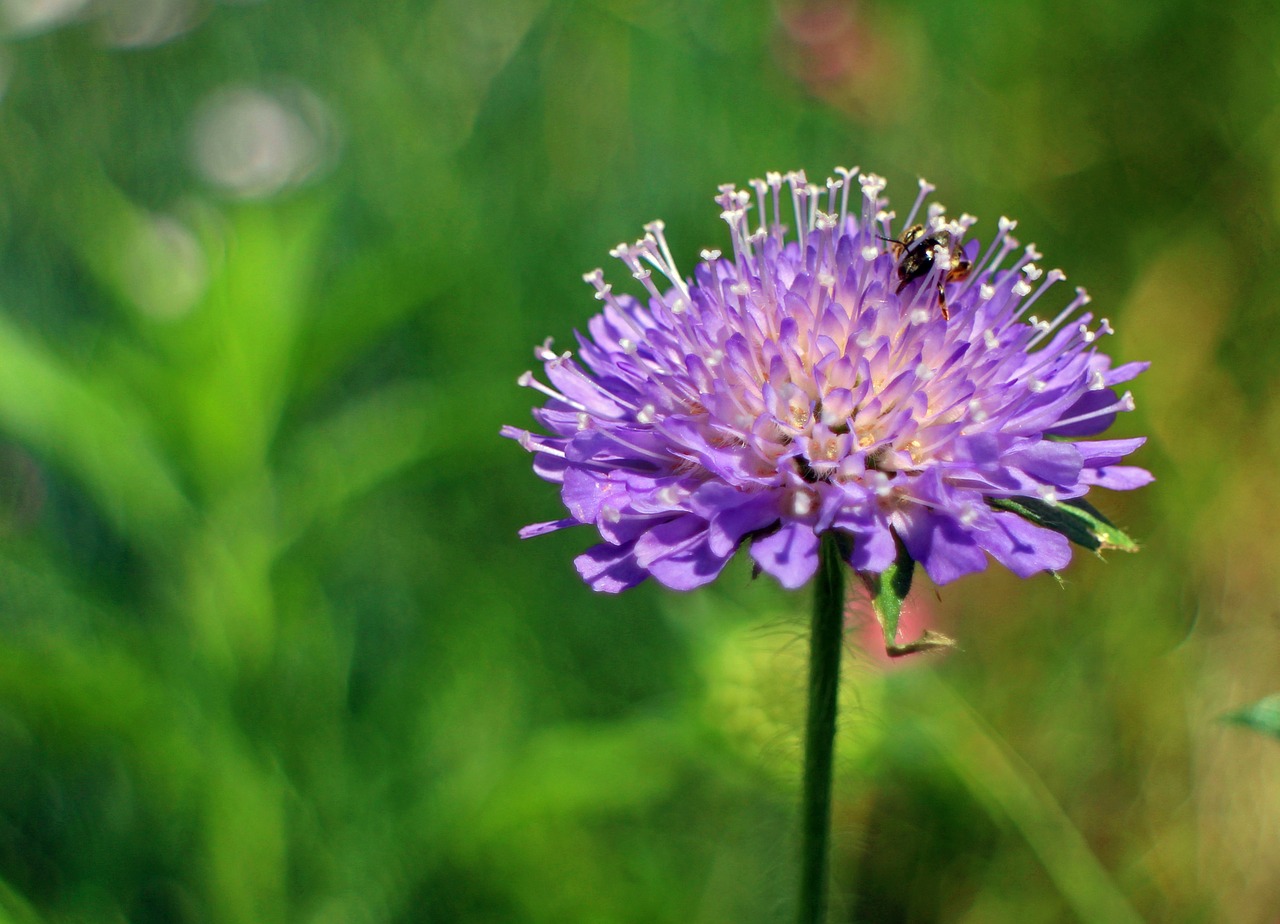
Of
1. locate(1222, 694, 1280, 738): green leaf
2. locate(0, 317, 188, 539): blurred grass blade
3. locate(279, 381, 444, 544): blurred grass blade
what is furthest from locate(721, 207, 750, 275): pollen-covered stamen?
locate(0, 317, 188, 539): blurred grass blade

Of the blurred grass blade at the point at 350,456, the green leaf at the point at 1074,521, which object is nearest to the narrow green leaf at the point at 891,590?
the green leaf at the point at 1074,521

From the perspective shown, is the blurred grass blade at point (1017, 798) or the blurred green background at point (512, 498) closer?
the blurred green background at point (512, 498)

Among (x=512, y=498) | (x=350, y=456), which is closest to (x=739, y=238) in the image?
(x=350, y=456)

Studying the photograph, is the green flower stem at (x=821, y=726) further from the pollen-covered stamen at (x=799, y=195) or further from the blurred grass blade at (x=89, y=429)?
the blurred grass blade at (x=89, y=429)

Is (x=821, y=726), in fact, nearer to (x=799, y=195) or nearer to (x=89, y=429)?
(x=799, y=195)

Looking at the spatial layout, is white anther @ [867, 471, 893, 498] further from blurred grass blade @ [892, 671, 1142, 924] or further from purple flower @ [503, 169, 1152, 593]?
blurred grass blade @ [892, 671, 1142, 924]

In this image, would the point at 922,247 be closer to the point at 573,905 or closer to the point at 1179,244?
the point at 573,905
